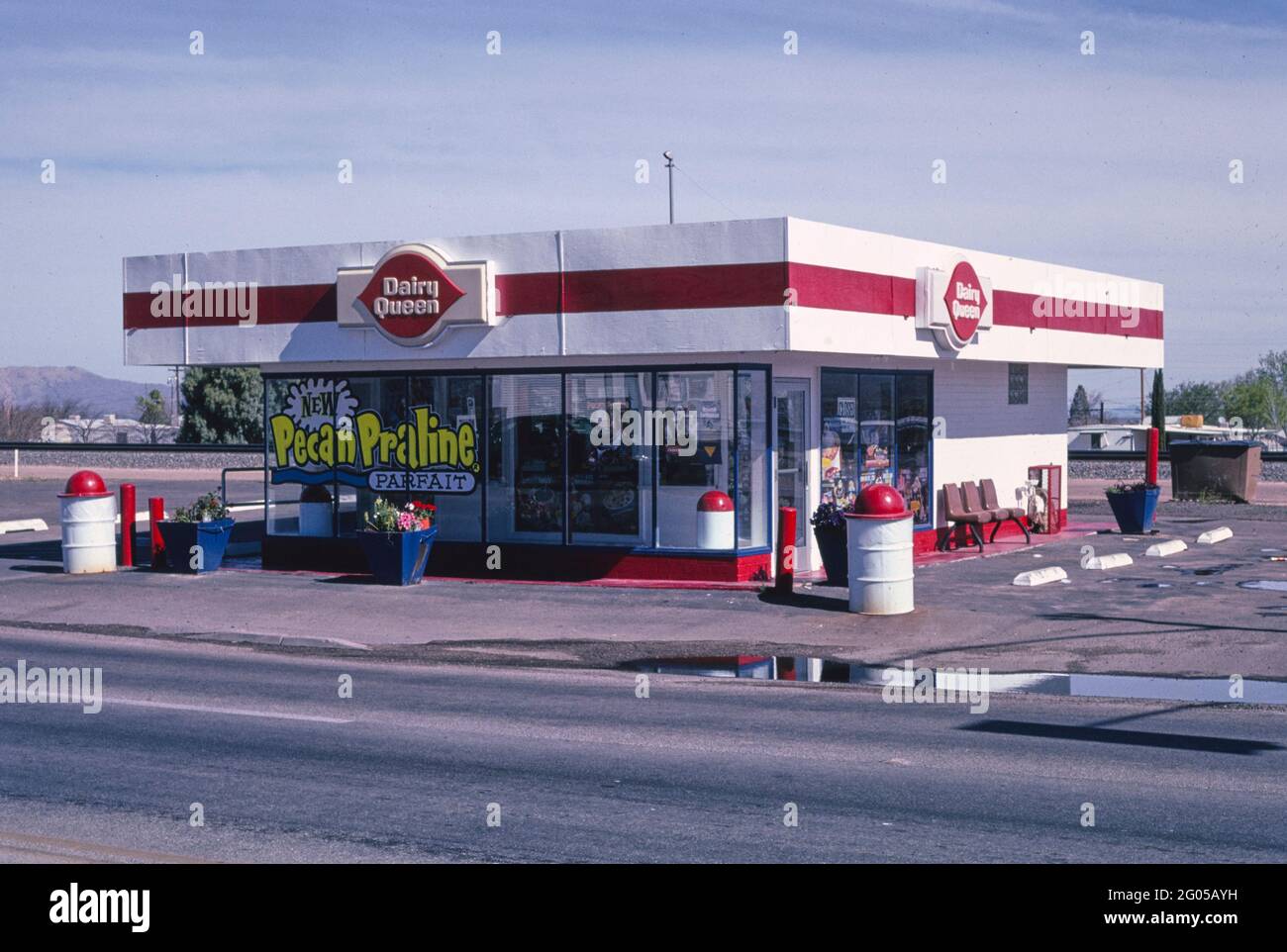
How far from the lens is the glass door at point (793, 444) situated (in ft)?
65.1

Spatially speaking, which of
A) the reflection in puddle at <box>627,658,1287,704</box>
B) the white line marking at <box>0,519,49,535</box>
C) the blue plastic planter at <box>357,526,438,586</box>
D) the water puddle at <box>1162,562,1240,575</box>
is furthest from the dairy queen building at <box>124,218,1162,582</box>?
the white line marking at <box>0,519,49,535</box>

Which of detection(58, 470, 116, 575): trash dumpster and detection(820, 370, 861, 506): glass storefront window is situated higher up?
detection(820, 370, 861, 506): glass storefront window

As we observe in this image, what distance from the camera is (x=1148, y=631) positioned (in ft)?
50.8

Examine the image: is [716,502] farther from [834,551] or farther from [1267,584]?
[1267,584]

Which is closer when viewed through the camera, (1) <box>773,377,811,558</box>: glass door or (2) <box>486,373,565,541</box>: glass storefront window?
(1) <box>773,377,811,558</box>: glass door

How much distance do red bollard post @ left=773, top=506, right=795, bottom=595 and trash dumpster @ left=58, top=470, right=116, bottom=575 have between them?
395 inches

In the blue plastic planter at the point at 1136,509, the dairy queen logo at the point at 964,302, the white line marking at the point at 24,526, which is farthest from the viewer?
the white line marking at the point at 24,526

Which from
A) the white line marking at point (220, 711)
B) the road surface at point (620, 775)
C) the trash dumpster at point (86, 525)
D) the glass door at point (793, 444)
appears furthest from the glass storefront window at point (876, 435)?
the white line marking at point (220, 711)

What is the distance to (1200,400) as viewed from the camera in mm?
119625

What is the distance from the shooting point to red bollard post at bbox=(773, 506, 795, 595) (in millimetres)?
18016

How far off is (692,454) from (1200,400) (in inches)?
4326

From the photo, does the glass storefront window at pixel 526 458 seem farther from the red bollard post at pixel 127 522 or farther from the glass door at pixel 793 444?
the red bollard post at pixel 127 522

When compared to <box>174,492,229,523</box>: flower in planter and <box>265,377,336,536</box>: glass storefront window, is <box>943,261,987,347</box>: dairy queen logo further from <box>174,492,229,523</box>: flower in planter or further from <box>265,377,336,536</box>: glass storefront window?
<box>174,492,229,523</box>: flower in planter

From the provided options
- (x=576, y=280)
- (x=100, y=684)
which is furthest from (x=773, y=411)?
(x=100, y=684)
